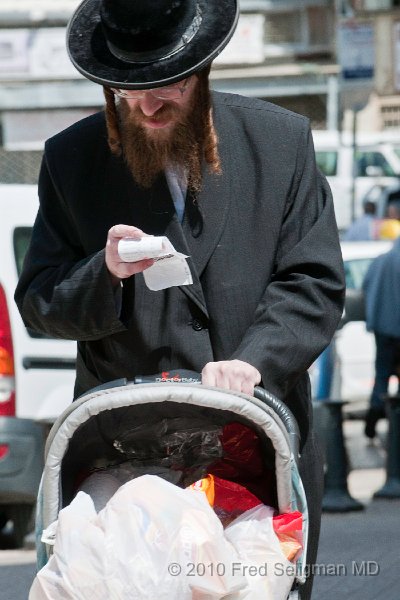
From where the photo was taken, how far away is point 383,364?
1123 cm

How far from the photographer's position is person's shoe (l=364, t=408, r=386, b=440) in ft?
37.4

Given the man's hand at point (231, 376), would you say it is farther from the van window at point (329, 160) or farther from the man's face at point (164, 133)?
the van window at point (329, 160)

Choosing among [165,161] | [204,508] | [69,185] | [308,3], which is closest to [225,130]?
[165,161]

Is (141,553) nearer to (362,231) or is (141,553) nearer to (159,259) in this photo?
(159,259)

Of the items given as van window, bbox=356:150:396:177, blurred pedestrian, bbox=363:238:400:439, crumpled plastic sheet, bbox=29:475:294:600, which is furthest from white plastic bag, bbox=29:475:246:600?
van window, bbox=356:150:396:177

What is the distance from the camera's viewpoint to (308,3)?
28938 mm

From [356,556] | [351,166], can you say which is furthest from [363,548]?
[351,166]

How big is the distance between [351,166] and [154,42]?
1987cm

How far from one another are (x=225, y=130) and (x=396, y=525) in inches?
195

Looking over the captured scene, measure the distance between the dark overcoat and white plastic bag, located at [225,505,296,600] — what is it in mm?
349

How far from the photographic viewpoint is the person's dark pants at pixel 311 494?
3.38 metres

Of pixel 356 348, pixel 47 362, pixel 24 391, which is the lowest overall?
pixel 356 348

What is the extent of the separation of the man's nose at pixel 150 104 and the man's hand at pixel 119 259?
0.32 meters

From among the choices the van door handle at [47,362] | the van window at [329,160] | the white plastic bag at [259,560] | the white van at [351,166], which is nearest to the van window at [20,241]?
the van door handle at [47,362]
